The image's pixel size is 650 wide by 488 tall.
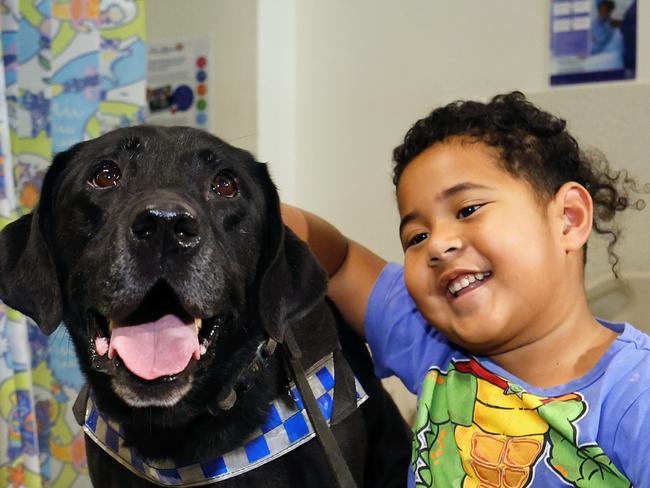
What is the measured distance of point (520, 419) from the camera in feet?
3.74

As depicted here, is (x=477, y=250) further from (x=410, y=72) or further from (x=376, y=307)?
(x=410, y=72)

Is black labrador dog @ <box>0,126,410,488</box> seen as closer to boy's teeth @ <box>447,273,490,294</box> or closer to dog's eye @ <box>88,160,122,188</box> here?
dog's eye @ <box>88,160,122,188</box>

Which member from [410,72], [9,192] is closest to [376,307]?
[9,192]

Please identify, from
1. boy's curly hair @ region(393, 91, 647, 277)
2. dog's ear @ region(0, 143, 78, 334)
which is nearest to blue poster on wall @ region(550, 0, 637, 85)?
boy's curly hair @ region(393, 91, 647, 277)

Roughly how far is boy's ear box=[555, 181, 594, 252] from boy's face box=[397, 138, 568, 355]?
0.03 m

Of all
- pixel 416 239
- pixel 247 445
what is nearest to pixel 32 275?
pixel 247 445

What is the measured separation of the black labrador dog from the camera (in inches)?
40.4

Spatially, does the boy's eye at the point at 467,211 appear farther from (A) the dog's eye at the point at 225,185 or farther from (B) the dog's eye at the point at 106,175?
(B) the dog's eye at the point at 106,175

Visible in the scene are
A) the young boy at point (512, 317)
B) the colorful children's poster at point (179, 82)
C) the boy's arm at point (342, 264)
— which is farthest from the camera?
the colorful children's poster at point (179, 82)

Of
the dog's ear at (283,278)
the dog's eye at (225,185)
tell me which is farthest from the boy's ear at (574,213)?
the dog's eye at (225,185)

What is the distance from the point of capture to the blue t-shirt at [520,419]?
104 cm

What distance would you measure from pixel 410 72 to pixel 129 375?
1.84 meters

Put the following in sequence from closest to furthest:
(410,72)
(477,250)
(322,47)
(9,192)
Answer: (477,250) → (9,192) → (410,72) → (322,47)

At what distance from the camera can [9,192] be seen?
168cm
